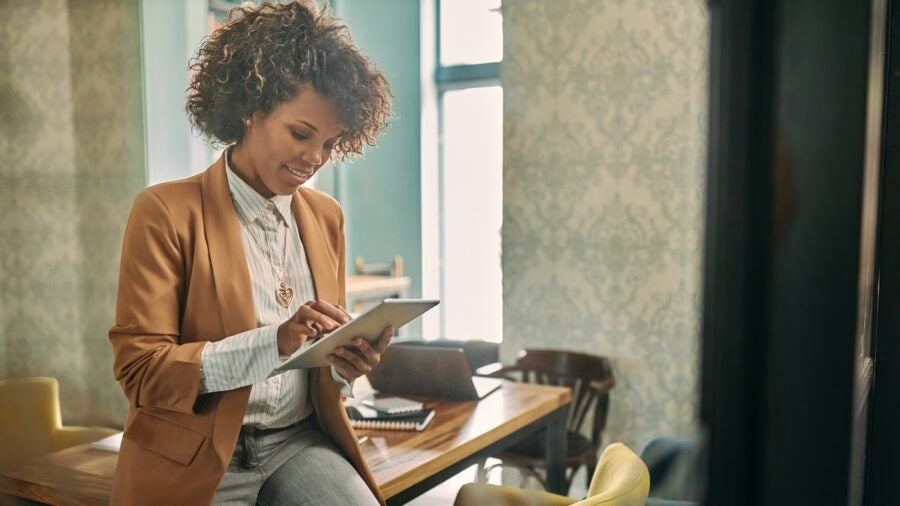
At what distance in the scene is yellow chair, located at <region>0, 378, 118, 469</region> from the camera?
0.63 m

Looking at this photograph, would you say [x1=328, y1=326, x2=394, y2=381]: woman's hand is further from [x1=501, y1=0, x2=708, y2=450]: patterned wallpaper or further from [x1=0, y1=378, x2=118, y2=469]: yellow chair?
[x1=0, y1=378, x2=118, y2=469]: yellow chair

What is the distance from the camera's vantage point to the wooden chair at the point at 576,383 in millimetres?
642

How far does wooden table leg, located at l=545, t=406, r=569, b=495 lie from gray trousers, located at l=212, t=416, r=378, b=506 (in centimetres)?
19

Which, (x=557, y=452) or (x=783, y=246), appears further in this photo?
(x=557, y=452)

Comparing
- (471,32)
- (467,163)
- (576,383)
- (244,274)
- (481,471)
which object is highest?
(471,32)

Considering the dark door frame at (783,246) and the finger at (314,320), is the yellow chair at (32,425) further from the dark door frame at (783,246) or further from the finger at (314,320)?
the dark door frame at (783,246)

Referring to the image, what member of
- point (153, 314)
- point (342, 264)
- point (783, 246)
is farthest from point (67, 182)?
point (783, 246)

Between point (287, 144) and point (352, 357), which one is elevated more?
point (287, 144)

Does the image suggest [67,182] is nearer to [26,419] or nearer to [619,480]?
[26,419]

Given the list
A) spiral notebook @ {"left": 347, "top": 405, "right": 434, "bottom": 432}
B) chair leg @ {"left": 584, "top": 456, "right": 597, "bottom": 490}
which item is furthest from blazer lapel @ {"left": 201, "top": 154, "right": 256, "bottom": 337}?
chair leg @ {"left": 584, "top": 456, "right": 597, "bottom": 490}

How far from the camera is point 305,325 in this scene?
0.62 meters

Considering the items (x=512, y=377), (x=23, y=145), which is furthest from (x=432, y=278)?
(x=23, y=145)

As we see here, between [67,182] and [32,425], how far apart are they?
23 centimetres

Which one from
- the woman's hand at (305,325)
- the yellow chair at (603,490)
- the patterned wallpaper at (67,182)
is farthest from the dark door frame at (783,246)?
the patterned wallpaper at (67,182)
